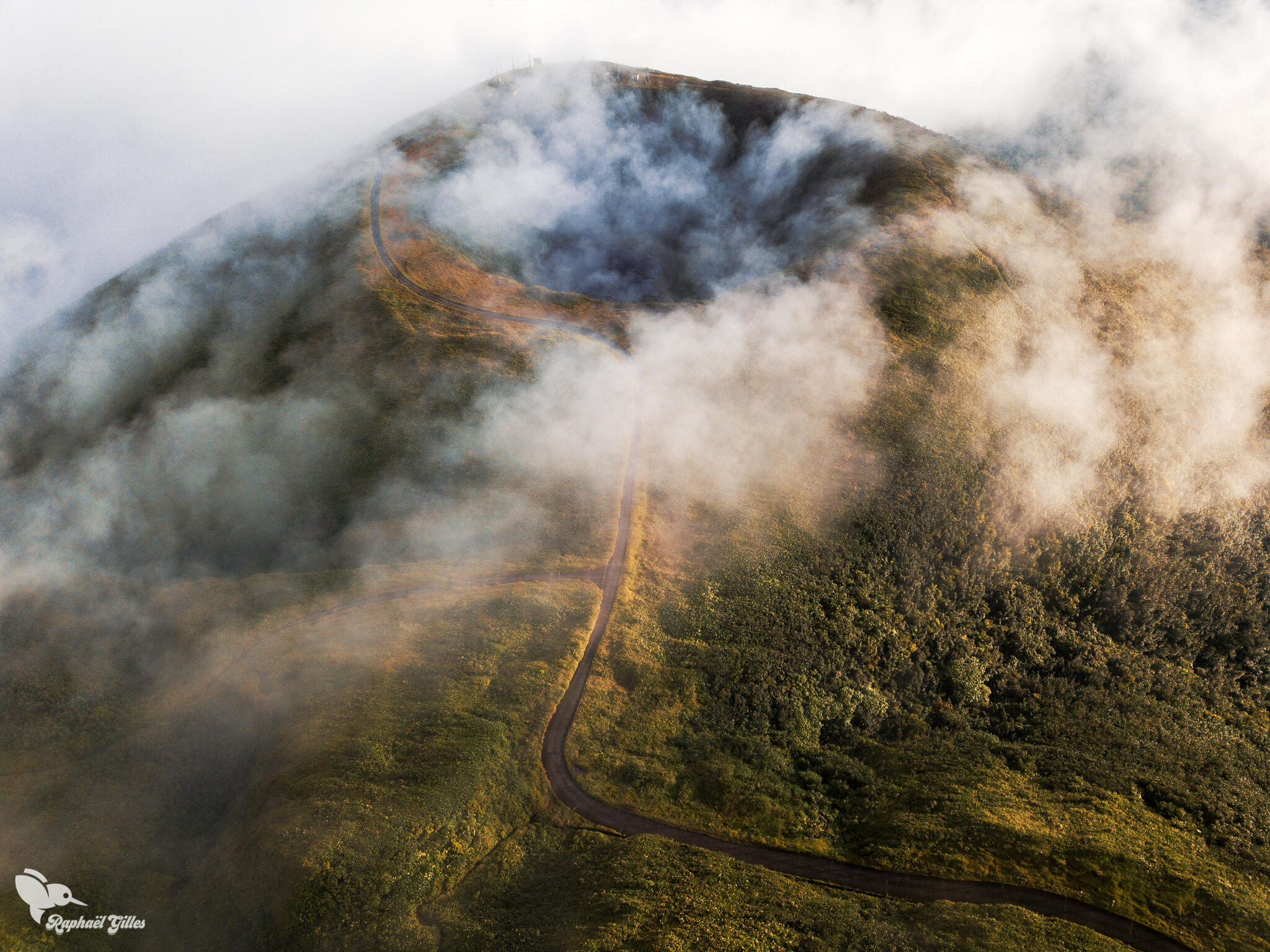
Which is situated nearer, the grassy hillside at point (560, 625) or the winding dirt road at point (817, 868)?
the winding dirt road at point (817, 868)

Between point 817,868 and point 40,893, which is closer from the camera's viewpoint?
point 40,893

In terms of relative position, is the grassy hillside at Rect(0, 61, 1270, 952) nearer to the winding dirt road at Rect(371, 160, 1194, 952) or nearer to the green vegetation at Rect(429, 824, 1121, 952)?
the green vegetation at Rect(429, 824, 1121, 952)

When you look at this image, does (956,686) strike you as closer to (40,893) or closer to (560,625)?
(560,625)

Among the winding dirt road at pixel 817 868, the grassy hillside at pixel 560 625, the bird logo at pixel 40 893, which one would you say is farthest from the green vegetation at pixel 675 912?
the bird logo at pixel 40 893

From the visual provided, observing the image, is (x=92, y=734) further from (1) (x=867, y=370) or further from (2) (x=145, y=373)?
(1) (x=867, y=370)

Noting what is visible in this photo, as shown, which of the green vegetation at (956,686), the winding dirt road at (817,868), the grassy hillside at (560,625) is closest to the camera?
the winding dirt road at (817,868)

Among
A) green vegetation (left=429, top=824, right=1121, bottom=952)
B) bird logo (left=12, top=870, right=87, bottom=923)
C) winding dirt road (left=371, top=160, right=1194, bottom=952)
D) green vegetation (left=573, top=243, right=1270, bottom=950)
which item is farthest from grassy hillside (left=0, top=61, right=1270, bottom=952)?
winding dirt road (left=371, top=160, right=1194, bottom=952)

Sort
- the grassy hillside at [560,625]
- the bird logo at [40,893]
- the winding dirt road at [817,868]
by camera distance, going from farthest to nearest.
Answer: the grassy hillside at [560,625], the bird logo at [40,893], the winding dirt road at [817,868]

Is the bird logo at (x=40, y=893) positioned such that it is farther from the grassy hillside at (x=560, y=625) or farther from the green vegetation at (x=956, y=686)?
the green vegetation at (x=956, y=686)

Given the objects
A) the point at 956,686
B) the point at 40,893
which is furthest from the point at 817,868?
the point at 40,893

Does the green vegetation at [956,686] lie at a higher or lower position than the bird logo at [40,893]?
higher

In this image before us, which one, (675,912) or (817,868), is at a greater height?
(675,912)
